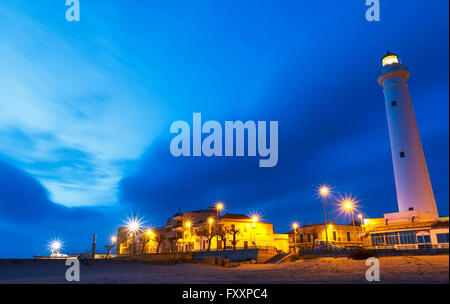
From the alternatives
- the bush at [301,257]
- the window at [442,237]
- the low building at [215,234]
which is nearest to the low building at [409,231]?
the window at [442,237]

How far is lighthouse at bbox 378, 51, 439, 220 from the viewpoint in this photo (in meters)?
33.7

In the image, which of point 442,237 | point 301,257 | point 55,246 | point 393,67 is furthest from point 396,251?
point 55,246

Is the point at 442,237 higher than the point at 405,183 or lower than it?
lower

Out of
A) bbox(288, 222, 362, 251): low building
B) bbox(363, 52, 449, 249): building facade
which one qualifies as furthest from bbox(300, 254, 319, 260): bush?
bbox(288, 222, 362, 251): low building

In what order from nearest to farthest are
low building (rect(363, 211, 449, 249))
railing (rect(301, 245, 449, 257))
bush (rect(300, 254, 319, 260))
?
railing (rect(301, 245, 449, 257))
low building (rect(363, 211, 449, 249))
bush (rect(300, 254, 319, 260))

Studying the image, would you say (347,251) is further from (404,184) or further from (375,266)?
(404,184)

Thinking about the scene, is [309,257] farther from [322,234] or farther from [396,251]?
[322,234]

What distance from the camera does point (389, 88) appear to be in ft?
127

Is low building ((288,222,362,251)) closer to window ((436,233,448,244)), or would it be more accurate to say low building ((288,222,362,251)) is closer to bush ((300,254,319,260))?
bush ((300,254,319,260))

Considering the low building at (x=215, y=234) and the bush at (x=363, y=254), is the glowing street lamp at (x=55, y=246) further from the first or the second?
the bush at (x=363, y=254)

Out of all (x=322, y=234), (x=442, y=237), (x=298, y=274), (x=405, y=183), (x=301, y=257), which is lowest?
(x=298, y=274)

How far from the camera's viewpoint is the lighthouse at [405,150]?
3369 centimetres

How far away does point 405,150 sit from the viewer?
117 ft
